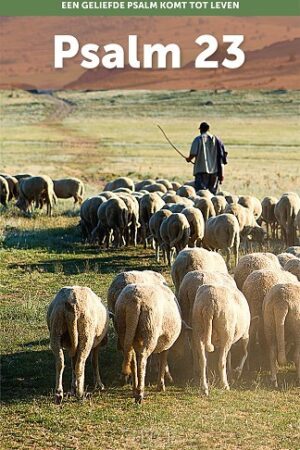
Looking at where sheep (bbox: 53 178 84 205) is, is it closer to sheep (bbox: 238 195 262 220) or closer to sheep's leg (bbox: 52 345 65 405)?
sheep (bbox: 238 195 262 220)

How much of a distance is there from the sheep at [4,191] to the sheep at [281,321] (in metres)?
18.0

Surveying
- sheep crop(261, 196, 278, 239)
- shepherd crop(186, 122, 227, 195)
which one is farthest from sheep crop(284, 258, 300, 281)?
shepherd crop(186, 122, 227, 195)

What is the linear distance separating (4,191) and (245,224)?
10929 mm

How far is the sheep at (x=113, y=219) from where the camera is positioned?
1819cm

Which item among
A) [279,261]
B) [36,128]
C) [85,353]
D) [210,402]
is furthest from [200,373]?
[36,128]

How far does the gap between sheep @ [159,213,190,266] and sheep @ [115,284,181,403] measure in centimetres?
724

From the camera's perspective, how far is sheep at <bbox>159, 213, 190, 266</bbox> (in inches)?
624

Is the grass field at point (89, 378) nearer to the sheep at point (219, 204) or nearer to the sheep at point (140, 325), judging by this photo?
the sheep at point (140, 325)

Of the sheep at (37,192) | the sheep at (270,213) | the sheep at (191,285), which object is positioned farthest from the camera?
the sheep at (37,192)

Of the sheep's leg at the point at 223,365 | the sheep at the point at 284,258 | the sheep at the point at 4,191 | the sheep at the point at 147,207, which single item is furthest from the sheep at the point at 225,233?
the sheep at the point at 4,191

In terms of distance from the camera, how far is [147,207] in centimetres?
1891

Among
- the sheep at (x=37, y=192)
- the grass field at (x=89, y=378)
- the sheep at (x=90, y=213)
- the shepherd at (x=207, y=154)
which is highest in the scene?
the shepherd at (x=207, y=154)

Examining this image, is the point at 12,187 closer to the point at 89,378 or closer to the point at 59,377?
the point at 89,378

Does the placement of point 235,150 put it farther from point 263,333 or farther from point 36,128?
point 263,333
